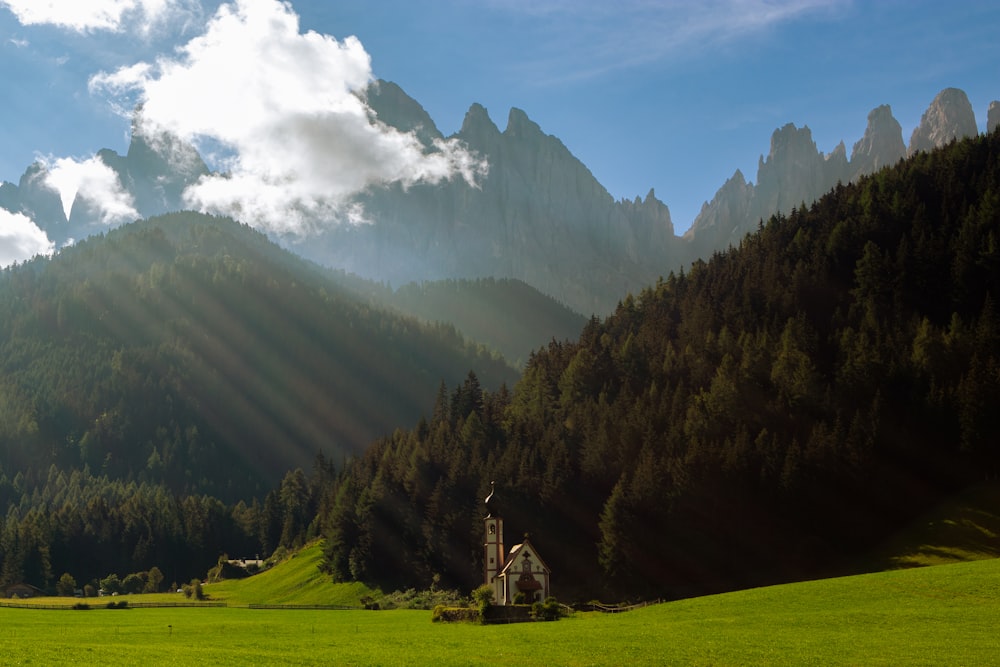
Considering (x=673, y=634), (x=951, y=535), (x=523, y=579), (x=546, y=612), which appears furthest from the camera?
(x=523, y=579)

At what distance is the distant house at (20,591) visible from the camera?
13669 centimetres

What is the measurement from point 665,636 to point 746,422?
48.0 m

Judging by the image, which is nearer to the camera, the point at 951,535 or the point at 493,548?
the point at 951,535

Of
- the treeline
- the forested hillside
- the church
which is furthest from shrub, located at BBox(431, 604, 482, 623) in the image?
the treeline

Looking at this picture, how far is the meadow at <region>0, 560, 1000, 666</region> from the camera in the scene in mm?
37500

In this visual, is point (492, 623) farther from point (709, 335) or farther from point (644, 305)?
point (644, 305)

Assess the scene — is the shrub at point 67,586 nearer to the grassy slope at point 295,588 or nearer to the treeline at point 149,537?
the treeline at point 149,537

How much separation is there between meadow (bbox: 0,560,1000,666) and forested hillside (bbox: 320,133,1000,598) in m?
21.7

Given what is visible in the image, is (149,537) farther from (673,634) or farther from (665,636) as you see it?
(665,636)

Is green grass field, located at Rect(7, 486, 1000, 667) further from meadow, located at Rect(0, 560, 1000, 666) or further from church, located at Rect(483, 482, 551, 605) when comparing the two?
church, located at Rect(483, 482, 551, 605)

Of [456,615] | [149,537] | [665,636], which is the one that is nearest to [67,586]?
[149,537]

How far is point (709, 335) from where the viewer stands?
108 metres

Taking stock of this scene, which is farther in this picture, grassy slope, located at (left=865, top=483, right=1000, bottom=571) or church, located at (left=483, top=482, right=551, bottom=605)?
church, located at (left=483, top=482, right=551, bottom=605)

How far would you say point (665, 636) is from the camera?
45.2 m
